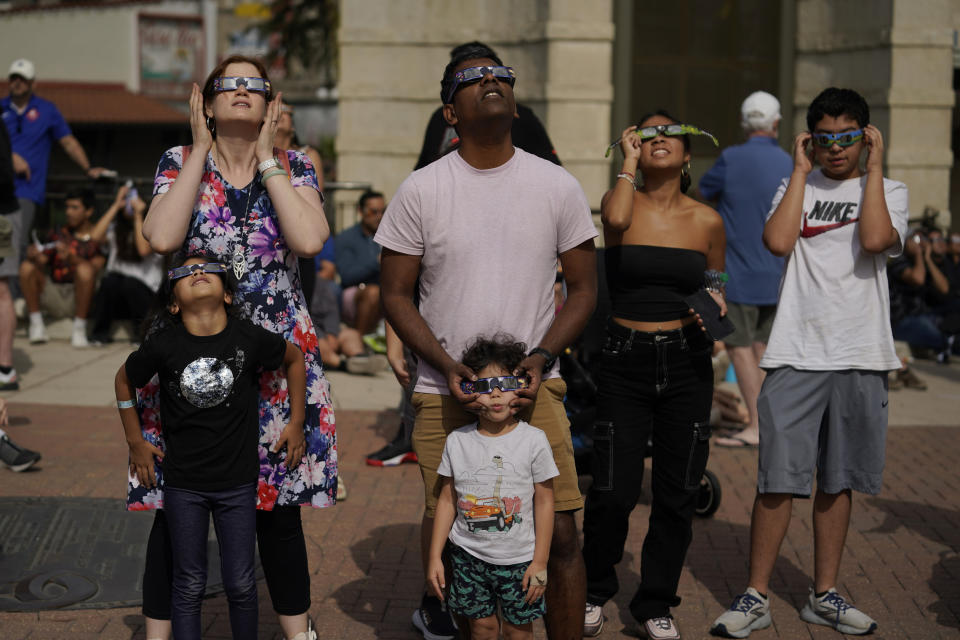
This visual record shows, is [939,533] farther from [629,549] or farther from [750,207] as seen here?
[750,207]

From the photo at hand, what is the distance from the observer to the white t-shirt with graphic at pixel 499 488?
3734 millimetres

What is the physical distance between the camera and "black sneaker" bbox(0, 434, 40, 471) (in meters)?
6.53

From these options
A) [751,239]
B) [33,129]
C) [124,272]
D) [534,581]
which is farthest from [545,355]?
[124,272]

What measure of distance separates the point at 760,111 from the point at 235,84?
4828 millimetres

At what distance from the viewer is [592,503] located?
15.3 ft

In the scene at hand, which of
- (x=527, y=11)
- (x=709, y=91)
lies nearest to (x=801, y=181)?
(x=527, y=11)

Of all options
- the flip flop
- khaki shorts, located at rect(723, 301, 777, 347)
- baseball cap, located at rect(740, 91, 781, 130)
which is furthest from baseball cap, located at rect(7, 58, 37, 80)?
the flip flop

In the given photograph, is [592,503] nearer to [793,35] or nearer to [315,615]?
[315,615]

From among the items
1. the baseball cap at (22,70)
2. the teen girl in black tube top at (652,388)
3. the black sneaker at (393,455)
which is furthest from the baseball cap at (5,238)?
the teen girl in black tube top at (652,388)

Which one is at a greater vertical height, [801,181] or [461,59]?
[461,59]

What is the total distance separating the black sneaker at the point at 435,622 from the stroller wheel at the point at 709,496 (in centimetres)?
204

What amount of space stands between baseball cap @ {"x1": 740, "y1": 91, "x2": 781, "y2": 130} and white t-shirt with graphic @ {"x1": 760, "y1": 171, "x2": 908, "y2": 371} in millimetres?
3170

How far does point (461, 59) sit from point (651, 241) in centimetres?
113

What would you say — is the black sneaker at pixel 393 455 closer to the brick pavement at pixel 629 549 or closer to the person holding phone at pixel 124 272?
the brick pavement at pixel 629 549
